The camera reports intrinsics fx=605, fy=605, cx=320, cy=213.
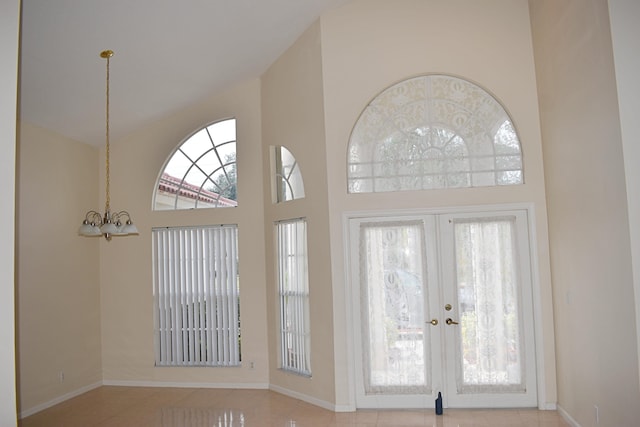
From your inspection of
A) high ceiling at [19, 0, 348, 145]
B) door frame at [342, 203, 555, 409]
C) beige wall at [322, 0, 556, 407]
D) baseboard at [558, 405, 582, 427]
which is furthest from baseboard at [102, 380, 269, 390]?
baseboard at [558, 405, 582, 427]

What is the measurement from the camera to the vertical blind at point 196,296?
750cm

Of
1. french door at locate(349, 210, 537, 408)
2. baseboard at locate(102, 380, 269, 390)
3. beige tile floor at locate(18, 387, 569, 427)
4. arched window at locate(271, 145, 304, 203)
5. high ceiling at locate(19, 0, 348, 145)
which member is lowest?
beige tile floor at locate(18, 387, 569, 427)

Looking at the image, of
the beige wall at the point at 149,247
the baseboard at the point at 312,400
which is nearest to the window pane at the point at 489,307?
the baseboard at the point at 312,400

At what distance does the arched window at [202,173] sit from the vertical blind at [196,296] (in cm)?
35

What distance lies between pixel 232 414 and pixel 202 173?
3.06 meters

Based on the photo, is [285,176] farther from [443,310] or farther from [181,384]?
[181,384]

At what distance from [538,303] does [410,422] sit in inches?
68.1

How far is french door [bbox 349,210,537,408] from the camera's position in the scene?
6074mm

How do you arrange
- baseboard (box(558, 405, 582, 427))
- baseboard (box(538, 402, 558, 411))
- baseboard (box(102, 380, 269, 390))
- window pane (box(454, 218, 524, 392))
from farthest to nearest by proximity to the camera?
baseboard (box(102, 380, 269, 390)), window pane (box(454, 218, 524, 392)), baseboard (box(538, 402, 558, 411)), baseboard (box(558, 405, 582, 427))

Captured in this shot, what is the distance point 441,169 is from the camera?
6.29 m

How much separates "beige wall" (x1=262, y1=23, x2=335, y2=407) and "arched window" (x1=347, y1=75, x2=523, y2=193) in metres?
0.43

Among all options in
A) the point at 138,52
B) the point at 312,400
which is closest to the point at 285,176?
the point at 138,52

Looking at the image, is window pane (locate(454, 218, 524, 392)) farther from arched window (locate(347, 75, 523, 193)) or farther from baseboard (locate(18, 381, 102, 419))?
baseboard (locate(18, 381, 102, 419))

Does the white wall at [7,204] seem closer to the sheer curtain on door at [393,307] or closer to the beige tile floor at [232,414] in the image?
the beige tile floor at [232,414]
